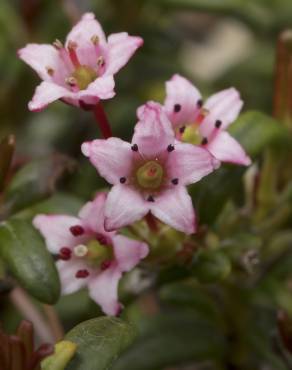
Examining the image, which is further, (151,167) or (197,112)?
(197,112)

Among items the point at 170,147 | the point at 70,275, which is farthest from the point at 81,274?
the point at 170,147

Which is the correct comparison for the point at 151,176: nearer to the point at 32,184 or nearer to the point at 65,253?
the point at 65,253

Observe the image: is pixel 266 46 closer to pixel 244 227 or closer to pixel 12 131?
pixel 12 131

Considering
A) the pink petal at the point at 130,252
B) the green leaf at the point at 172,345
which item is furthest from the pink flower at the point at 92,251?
the green leaf at the point at 172,345

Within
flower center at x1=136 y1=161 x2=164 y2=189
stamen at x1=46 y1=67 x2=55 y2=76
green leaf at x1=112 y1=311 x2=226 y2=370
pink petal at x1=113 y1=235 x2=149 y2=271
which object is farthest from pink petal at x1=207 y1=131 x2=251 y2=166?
green leaf at x1=112 y1=311 x2=226 y2=370

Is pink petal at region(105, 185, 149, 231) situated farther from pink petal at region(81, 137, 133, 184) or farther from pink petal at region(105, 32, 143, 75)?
pink petal at region(105, 32, 143, 75)

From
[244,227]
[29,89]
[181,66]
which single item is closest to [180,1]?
[181,66]

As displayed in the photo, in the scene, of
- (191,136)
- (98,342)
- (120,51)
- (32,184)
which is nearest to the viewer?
(98,342)
